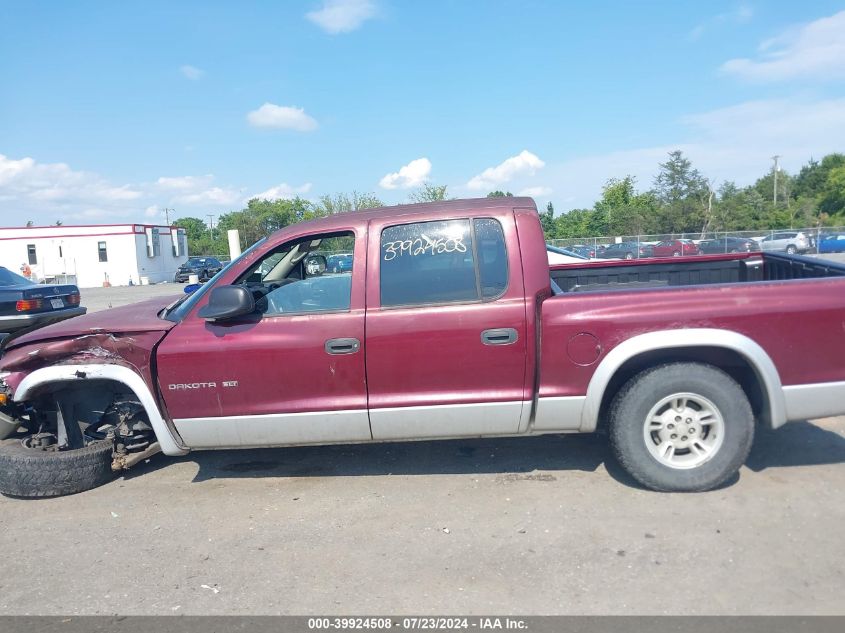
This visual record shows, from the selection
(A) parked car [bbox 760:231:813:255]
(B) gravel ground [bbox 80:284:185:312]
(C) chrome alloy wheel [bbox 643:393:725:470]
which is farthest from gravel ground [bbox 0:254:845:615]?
(A) parked car [bbox 760:231:813:255]

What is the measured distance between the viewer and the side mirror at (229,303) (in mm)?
3988

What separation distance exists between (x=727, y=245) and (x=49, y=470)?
2616 cm

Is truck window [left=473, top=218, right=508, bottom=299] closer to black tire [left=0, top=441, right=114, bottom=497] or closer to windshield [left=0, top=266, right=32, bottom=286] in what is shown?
black tire [left=0, top=441, right=114, bottom=497]

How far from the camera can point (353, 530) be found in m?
3.88

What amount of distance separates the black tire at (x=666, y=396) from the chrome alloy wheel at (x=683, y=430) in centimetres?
3

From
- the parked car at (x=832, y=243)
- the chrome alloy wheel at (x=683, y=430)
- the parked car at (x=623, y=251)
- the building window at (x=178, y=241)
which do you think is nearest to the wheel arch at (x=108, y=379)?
the chrome alloy wheel at (x=683, y=430)

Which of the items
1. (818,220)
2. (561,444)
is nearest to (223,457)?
(561,444)

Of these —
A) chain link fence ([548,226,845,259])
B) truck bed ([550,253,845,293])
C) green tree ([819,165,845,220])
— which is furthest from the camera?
green tree ([819,165,845,220])

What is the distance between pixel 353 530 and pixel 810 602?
2411 mm

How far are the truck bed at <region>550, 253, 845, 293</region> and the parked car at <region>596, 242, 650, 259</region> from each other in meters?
21.0

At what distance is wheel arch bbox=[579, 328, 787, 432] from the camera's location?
390cm

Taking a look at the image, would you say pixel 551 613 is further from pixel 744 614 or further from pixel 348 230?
pixel 348 230

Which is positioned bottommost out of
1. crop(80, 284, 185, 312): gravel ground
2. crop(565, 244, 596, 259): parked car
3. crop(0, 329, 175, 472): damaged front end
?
crop(80, 284, 185, 312): gravel ground
